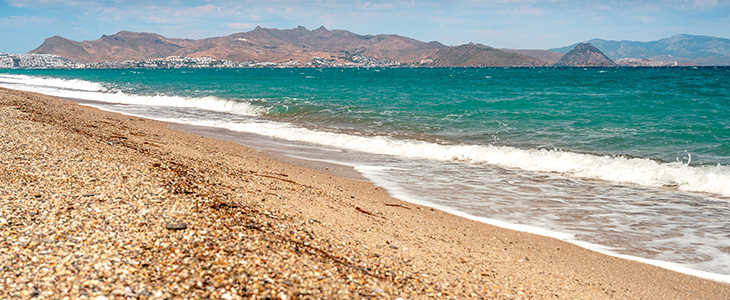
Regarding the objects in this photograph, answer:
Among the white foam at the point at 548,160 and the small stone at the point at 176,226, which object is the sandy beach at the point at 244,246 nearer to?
the small stone at the point at 176,226

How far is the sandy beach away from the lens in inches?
137

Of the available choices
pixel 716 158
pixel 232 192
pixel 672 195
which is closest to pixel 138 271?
pixel 232 192

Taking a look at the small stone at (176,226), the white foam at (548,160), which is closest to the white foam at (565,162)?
the white foam at (548,160)

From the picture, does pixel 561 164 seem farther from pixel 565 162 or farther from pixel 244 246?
pixel 244 246

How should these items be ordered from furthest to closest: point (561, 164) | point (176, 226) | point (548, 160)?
point (548, 160) < point (561, 164) < point (176, 226)

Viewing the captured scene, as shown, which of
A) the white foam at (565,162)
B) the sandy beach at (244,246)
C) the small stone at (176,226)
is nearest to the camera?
the sandy beach at (244,246)

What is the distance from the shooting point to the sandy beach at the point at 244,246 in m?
→ 3.48

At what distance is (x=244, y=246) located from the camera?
4.11 metres

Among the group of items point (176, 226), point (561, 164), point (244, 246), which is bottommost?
point (561, 164)

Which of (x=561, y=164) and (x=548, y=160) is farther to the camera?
(x=548, y=160)

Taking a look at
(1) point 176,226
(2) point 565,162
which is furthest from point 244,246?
(2) point 565,162

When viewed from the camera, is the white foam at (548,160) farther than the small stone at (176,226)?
Yes

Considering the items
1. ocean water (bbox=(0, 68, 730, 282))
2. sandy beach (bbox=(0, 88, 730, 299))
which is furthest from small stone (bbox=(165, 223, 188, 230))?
ocean water (bbox=(0, 68, 730, 282))

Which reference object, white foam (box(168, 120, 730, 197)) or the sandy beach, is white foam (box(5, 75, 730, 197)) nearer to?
white foam (box(168, 120, 730, 197))
